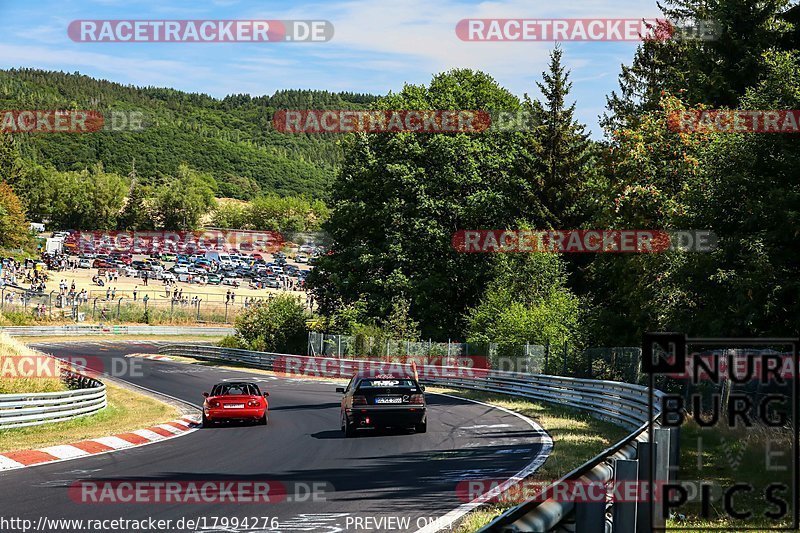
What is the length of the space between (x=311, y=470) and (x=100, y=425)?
1211 cm

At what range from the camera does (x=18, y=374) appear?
3112 centimetres

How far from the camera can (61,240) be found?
136125 mm

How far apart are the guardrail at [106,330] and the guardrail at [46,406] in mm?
44491

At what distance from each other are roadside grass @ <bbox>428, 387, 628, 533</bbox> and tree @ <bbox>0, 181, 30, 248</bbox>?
10114cm

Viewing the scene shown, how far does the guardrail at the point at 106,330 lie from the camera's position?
251 ft

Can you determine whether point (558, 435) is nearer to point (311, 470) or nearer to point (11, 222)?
point (311, 470)

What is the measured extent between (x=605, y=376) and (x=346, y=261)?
98.9ft

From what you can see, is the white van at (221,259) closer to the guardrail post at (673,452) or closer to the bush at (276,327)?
the bush at (276,327)

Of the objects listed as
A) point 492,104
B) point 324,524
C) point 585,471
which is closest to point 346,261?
point 492,104

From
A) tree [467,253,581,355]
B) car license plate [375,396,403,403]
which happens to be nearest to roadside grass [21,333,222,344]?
tree [467,253,581,355]

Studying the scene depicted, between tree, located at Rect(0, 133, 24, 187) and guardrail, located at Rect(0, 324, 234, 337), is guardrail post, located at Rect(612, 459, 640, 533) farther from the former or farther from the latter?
tree, located at Rect(0, 133, 24, 187)

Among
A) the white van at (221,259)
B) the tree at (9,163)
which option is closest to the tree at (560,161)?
the white van at (221,259)

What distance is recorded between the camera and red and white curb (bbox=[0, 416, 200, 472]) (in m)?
16.1

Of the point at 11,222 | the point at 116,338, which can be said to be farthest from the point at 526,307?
the point at 11,222
